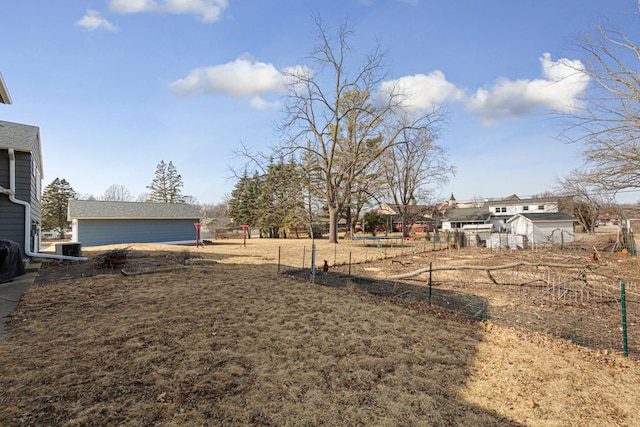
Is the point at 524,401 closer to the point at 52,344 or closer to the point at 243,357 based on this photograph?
the point at 243,357

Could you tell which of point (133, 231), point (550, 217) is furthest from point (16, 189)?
point (550, 217)

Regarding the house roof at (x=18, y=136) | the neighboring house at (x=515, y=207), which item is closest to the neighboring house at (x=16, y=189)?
the house roof at (x=18, y=136)

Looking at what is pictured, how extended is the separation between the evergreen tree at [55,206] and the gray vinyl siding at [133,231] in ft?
72.4

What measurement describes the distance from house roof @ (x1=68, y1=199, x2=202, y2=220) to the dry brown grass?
18.3 meters

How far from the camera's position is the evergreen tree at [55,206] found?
3859 cm

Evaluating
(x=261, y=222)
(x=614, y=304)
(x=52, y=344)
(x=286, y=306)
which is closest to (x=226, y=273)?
(x=286, y=306)

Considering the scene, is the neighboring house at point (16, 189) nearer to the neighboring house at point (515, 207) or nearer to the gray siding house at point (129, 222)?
the gray siding house at point (129, 222)

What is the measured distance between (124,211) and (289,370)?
23999mm

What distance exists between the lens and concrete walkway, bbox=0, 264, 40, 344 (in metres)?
5.26

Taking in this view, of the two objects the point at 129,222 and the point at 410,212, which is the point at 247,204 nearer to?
the point at 129,222

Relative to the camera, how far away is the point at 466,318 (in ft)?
19.7

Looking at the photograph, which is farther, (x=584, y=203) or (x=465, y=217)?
(x=465, y=217)

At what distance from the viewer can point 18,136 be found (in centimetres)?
1255

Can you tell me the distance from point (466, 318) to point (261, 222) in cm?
3354
